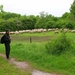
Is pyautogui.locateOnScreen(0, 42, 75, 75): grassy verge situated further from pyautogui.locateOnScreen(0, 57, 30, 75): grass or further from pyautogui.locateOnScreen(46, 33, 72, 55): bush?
pyautogui.locateOnScreen(0, 57, 30, 75): grass

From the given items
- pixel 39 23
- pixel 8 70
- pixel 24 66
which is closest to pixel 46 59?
pixel 24 66

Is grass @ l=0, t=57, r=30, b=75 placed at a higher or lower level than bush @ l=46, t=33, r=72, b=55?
lower

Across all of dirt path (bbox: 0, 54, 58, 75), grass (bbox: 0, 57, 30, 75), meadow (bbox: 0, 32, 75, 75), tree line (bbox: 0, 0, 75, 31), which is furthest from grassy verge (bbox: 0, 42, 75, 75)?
tree line (bbox: 0, 0, 75, 31)

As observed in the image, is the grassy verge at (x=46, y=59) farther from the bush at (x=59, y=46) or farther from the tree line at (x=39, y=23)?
the tree line at (x=39, y=23)

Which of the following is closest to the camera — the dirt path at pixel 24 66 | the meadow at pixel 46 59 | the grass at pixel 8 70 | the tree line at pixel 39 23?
the grass at pixel 8 70

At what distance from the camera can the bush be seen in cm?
1581

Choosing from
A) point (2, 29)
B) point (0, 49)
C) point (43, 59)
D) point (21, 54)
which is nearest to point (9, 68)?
point (43, 59)

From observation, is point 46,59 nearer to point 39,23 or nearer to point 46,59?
Result: point 46,59

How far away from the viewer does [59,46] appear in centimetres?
1586

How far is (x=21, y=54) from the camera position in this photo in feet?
56.5

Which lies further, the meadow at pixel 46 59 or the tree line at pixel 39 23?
the tree line at pixel 39 23

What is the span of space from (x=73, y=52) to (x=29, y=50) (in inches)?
134

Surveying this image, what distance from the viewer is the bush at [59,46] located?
51.9 feet

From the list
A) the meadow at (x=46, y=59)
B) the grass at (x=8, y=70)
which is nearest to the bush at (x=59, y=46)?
the meadow at (x=46, y=59)
